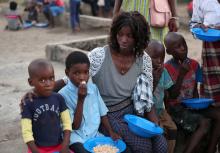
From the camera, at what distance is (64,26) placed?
35.8 ft

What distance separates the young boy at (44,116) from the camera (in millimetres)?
2586

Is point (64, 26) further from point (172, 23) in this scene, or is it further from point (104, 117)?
point (104, 117)

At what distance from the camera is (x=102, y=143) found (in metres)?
2.83

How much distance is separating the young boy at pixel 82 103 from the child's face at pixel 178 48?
74cm

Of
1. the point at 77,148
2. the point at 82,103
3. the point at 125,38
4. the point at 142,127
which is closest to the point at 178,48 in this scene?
the point at 125,38

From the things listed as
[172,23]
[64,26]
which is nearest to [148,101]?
[172,23]

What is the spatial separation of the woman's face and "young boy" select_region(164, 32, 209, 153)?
45cm

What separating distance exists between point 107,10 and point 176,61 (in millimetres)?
8391

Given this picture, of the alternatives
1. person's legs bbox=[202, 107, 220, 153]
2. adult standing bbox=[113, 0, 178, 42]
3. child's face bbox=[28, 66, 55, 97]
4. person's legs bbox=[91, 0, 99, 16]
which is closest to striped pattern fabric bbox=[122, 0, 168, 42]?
A: adult standing bbox=[113, 0, 178, 42]

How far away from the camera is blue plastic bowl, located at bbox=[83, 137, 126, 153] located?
276 centimetres

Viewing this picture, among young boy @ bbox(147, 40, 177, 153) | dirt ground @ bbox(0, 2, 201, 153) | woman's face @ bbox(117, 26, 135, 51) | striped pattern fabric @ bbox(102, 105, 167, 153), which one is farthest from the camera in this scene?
dirt ground @ bbox(0, 2, 201, 153)

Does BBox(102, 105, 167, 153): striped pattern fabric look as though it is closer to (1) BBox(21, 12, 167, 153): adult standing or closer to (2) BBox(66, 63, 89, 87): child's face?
(1) BBox(21, 12, 167, 153): adult standing

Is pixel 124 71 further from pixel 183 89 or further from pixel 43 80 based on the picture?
pixel 43 80

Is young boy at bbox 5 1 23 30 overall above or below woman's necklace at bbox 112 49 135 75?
below
